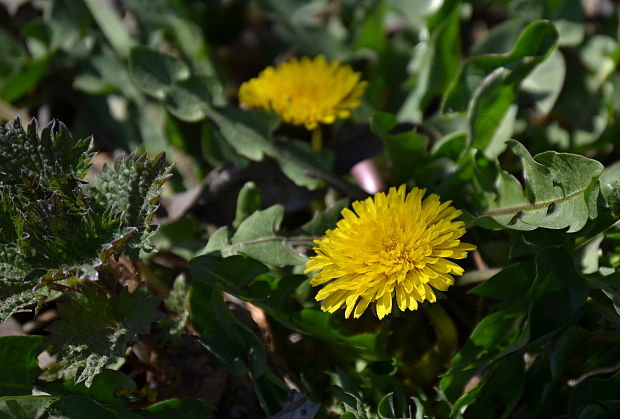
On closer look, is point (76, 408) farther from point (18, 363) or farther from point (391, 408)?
point (391, 408)

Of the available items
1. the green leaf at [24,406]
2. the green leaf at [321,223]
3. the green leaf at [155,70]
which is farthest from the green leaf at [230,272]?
the green leaf at [155,70]

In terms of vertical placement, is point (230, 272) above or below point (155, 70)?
below

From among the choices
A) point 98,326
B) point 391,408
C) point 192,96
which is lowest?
→ point 391,408

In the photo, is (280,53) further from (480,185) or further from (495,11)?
(480,185)

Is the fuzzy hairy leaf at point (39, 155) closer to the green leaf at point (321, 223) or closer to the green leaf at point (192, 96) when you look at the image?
the green leaf at point (192, 96)

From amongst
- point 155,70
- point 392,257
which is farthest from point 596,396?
point 155,70

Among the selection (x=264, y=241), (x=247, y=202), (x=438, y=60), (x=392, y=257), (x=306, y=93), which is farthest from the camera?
(x=438, y=60)

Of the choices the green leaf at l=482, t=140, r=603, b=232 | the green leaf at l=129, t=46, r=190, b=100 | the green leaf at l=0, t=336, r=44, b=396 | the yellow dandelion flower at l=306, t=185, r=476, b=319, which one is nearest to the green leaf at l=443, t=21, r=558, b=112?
the green leaf at l=482, t=140, r=603, b=232
